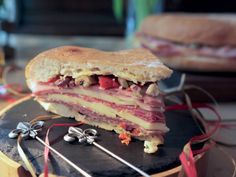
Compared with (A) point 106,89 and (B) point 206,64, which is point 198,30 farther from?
(A) point 106,89

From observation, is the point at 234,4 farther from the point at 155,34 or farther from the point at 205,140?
the point at 205,140

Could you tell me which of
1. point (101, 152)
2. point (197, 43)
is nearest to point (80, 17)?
Result: point (197, 43)

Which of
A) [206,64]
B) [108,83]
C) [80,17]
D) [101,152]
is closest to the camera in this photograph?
[101,152]

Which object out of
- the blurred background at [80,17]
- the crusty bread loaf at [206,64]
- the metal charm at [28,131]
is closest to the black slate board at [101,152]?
the metal charm at [28,131]

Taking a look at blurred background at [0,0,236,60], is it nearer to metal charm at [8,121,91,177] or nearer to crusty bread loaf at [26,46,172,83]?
crusty bread loaf at [26,46,172,83]

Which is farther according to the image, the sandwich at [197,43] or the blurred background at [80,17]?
the blurred background at [80,17]

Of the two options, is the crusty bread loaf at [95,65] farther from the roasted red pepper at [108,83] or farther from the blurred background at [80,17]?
the blurred background at [80,17]
